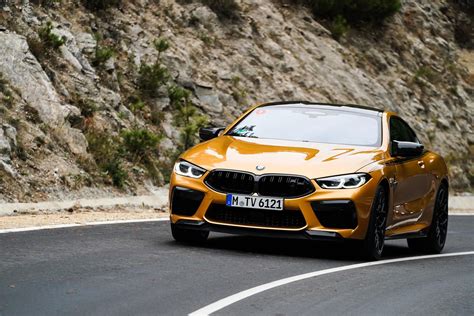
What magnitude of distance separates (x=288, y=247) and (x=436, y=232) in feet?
7.51

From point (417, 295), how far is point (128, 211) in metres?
8.41

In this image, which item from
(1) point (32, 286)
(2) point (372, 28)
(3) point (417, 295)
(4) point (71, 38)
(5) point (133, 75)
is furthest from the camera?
(2) point (372, 28)

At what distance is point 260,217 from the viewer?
1065 centimetres

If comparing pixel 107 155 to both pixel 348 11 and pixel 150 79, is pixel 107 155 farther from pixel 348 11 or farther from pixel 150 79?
pixel 348 11

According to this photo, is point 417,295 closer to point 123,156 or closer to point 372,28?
point 123,156

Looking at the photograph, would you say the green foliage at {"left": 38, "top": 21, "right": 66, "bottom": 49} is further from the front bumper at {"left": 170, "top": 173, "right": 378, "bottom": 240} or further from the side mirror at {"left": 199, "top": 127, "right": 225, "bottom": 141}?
the front bumper at {"left": 170, "top": 173, "right": 378, "bottom": 240}

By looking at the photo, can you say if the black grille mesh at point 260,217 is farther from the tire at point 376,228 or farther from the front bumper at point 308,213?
the tire at point 376,228

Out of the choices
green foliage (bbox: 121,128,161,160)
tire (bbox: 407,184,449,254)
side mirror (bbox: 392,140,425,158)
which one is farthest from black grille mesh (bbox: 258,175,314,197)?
green foliage (bbox: 121,128,161,160)

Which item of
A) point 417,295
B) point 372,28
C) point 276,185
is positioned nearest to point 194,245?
point 276,185

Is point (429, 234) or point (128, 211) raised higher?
point (429, 234)

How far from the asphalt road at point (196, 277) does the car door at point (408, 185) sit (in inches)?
19.4

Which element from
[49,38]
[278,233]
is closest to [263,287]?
[278,233]

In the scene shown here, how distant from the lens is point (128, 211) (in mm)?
16750

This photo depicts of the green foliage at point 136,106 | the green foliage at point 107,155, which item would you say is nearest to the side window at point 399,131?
the green foliage at point 107,155
